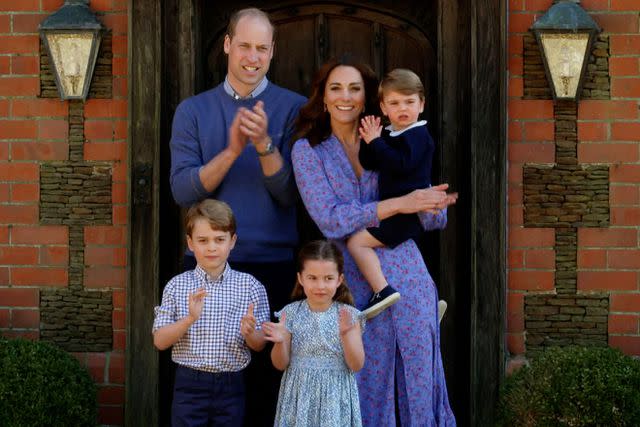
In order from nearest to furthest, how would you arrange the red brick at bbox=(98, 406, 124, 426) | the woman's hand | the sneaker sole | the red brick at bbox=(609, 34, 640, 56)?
the woman's hand → the sneaker sole → the red brick at bbox=(609, 34, 640, 56) → the red brick at bbox=(98, 406, 124, 426)

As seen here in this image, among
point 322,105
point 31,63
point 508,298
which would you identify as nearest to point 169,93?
point 31,63

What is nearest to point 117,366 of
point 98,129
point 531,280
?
point 98,129

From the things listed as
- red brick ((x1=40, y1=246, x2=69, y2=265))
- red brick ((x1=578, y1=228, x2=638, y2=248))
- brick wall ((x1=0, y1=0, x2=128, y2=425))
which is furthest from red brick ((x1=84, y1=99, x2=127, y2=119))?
red brick ((x1=578, y1=228, x2=638, y2=248))

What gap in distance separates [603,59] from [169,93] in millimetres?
2091

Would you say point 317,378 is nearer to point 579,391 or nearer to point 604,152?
point 579,391

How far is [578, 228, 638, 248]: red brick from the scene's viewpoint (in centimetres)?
486

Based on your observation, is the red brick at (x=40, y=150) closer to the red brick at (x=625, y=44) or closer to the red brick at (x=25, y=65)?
the red brick at (x=25, y=65)

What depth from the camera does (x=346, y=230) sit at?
13.0ft

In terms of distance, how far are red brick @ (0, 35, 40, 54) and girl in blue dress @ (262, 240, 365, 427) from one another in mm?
2018

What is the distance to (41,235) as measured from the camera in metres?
5.04

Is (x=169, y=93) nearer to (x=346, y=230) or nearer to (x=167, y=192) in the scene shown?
(x=167, y=192)

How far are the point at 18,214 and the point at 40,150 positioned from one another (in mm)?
334

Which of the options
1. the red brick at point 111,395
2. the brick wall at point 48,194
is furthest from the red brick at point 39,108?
the red brick at point 111,395

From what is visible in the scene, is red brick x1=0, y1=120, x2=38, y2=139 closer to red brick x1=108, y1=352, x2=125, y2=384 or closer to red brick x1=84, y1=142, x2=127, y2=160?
red brick x1=84, y1=142, x2=127, y2=160
